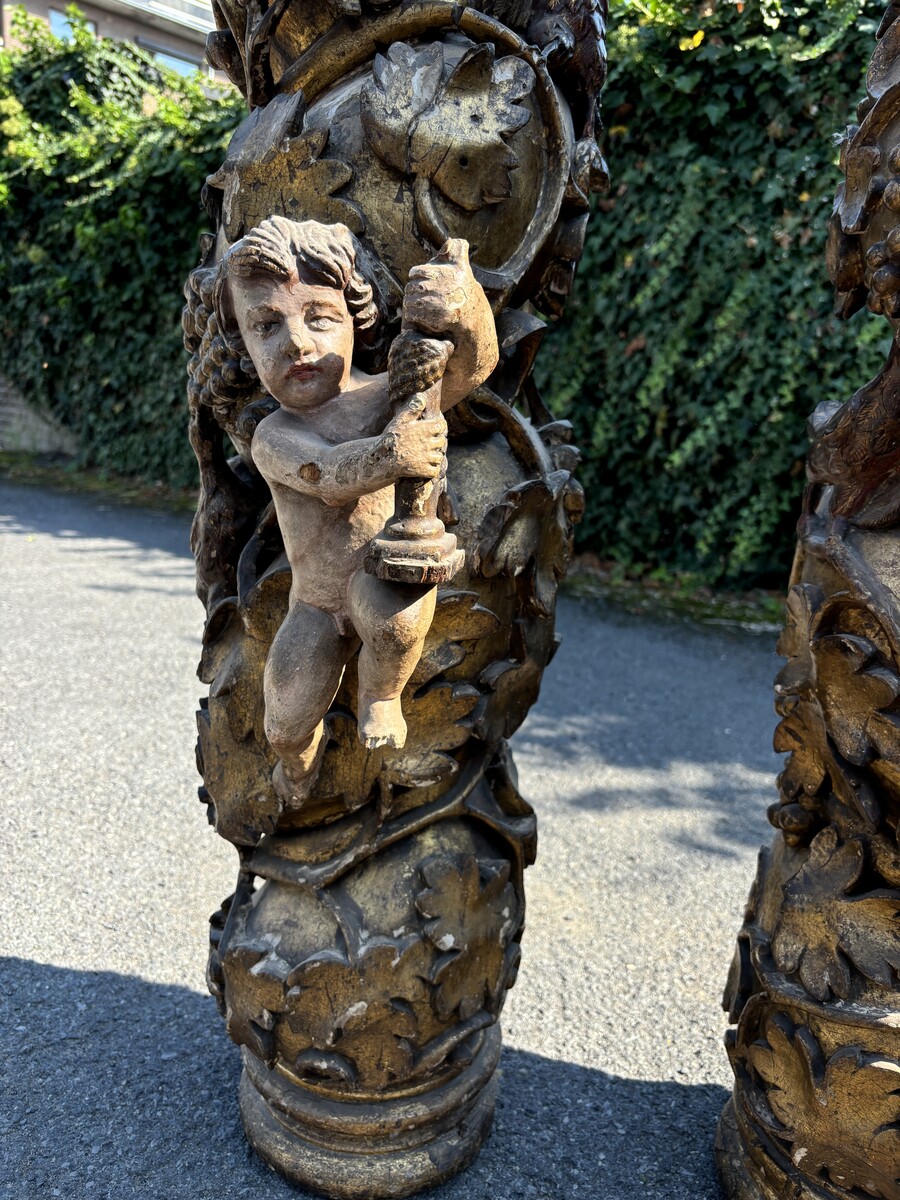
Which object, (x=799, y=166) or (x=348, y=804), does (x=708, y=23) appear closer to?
(x=799, y=166)

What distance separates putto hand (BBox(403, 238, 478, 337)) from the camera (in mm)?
934

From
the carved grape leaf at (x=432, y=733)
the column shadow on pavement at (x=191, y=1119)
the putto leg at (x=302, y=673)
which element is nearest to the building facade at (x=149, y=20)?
the column shadow on pavement at (x=191, y=1119)

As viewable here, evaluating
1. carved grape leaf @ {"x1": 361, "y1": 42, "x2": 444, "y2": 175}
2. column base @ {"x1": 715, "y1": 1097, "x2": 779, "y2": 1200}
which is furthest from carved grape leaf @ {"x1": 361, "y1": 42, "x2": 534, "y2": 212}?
column base @ {"x1": 715, "y1": 1097, "x2": 779, "y2": 1200}

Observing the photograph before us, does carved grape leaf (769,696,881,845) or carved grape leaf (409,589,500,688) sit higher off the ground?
carved grape leaf (409,589,500,688)

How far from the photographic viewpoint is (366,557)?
990 millimetres

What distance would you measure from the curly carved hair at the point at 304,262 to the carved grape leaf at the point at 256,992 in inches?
33.3

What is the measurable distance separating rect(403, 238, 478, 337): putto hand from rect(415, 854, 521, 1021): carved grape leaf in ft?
2.50

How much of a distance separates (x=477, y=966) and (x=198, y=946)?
103 cm

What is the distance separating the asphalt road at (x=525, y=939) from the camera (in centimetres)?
159

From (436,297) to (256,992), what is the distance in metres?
0.98

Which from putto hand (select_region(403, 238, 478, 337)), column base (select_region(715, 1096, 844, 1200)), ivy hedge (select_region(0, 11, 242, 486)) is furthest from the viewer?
ivy hedge (select_region(0, 11, 242, 486))

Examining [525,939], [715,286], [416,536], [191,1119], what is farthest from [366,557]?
[715,286]

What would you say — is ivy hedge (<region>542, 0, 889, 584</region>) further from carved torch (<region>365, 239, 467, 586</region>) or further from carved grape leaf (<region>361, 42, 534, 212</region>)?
carved torch (<region>365, 239, 467, 586</region>)

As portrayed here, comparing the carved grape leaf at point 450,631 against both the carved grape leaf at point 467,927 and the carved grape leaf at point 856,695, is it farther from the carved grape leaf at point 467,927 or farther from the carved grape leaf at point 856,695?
the carved grape leaf at point 856,695
